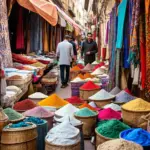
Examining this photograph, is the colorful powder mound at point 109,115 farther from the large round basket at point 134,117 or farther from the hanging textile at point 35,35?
the hanging textile at point 35,35

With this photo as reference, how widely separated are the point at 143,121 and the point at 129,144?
124cm

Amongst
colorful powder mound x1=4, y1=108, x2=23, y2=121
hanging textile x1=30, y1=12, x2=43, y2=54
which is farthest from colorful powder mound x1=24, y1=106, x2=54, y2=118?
hanging textile x1=30, y1=12, x2=43, y2=54

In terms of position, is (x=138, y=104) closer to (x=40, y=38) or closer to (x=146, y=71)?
(x=146, y=71)

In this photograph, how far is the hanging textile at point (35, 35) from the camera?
10781 millimetres

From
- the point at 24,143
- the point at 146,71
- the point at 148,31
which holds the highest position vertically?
the point at 148,31

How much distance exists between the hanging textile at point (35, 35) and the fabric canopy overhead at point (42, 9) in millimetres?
1888

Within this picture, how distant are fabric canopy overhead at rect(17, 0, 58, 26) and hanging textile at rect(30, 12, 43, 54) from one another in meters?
1.89

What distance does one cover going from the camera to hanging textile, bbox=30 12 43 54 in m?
10.8

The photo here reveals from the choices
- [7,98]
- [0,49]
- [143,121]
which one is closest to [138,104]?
[143,121]

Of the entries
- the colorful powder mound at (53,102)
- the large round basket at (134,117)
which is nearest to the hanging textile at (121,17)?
the colorful powder mound at (53,102)

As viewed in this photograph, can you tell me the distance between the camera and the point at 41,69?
8.97 m

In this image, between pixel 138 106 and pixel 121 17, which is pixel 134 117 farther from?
pixel 121 17

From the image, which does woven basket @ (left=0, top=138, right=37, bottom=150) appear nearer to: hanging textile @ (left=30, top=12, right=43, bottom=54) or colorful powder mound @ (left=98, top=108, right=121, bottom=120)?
colorful powder mound @ (left=98, top=108, right=121, bottom=120)

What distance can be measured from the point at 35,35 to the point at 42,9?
7.95 feet
